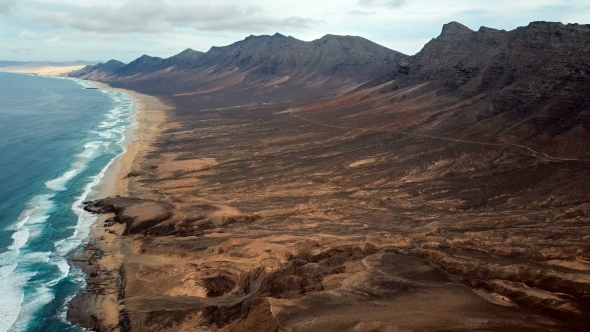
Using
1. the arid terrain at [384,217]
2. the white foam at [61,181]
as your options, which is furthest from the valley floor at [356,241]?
the white foam at [61,181]

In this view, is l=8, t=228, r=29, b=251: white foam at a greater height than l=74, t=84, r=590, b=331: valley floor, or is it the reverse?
l=74, t=84, r=590, b=331: valley floor

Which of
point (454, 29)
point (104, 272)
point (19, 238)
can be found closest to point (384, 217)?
point (104, 272)

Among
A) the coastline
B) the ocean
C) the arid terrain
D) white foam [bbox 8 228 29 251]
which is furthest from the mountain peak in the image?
white foam [bbox 8 228 29 251]

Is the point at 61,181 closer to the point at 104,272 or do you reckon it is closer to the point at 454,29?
the point at 104,272

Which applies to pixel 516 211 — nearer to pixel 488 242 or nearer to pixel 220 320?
pixel 488 242

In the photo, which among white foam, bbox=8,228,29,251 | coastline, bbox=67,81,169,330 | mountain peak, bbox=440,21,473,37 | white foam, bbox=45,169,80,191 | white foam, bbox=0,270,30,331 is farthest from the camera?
mountain peak, bbox=440,21,473,37

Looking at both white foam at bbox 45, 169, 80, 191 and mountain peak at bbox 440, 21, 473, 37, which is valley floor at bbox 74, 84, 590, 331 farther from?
mountain peak at bbox 440, 21, 473, 37
